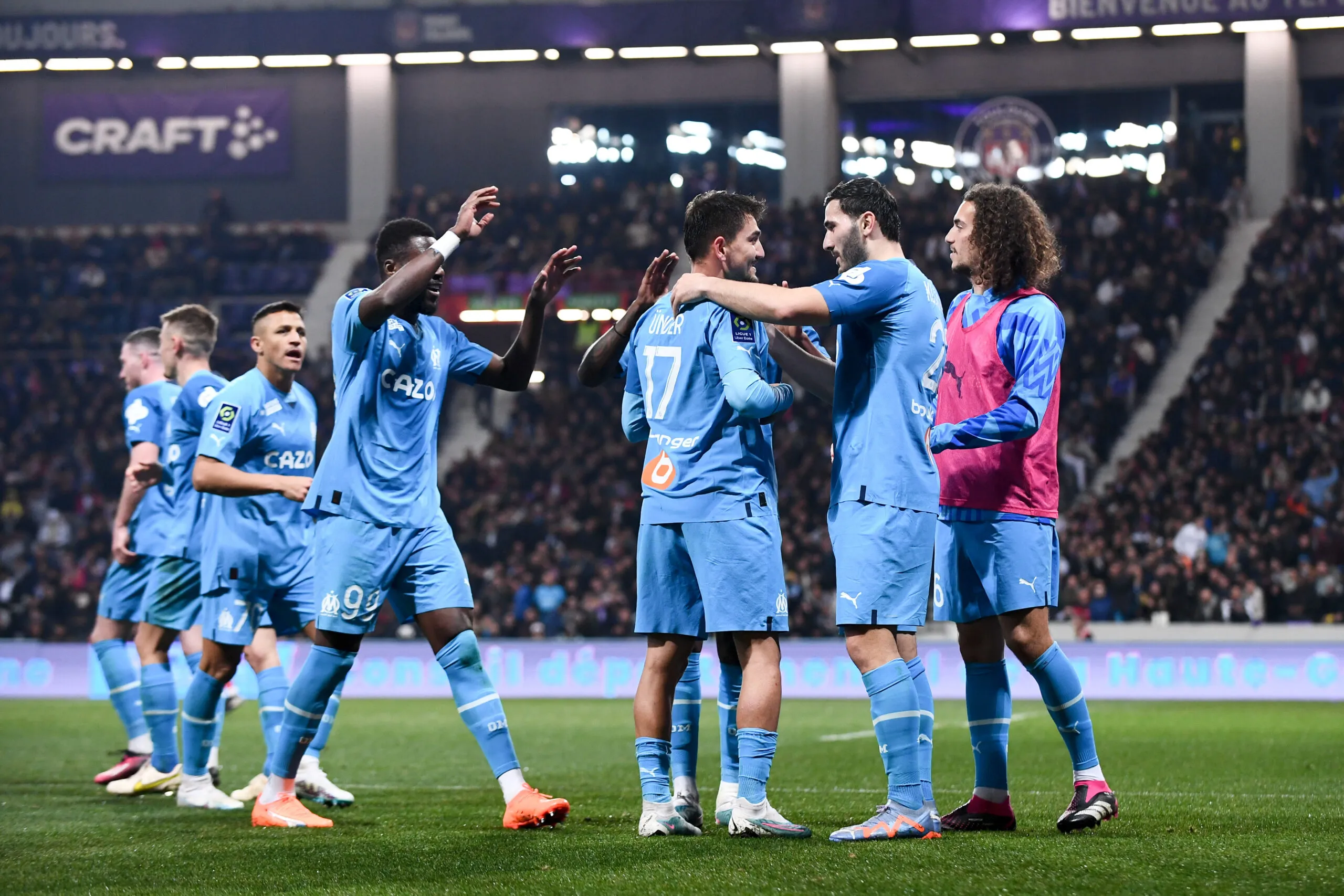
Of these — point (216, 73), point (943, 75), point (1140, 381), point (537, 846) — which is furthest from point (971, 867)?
point (216, 73)

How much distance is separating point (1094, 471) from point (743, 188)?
1087cm

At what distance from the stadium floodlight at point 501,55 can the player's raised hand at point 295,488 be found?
25.9 meters

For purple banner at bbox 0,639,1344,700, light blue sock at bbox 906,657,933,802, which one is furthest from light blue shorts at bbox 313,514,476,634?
purple banner at bbox 0,639,1344,700

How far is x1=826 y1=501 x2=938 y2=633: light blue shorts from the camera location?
5625 mm

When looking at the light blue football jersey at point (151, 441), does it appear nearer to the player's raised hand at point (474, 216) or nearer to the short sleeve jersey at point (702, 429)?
the player's raised hand at point (474, 216)

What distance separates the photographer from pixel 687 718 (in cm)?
643

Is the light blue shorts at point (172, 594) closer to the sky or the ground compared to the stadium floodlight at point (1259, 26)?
closer to the ground

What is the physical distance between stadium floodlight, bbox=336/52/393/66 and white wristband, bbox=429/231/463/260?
87.9 feet

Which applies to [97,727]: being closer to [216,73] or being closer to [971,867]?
[971,867]

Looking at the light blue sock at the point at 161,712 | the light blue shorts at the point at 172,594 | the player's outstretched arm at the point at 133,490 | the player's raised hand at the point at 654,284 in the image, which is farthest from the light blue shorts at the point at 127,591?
the player's raised hand at the point at 654,284

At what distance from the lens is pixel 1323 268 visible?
79.6 feet

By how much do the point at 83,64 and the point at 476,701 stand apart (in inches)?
1176

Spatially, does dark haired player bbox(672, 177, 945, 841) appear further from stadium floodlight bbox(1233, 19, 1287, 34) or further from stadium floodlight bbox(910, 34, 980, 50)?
stadium floodlight bbox(910, 34, 980, 50)

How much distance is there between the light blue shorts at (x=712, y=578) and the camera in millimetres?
5789
